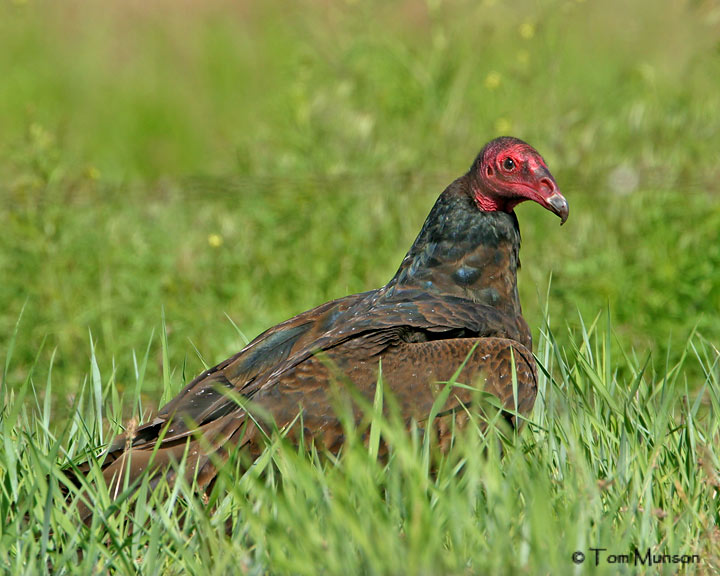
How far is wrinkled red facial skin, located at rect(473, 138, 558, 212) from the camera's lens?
3.73 meters

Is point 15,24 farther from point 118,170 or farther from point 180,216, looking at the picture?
point 180,216

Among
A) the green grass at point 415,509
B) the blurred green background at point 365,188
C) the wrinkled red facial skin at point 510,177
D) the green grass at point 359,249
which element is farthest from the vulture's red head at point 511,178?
the green grass at point 415,509

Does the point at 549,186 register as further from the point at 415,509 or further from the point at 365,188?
the point at 365,188

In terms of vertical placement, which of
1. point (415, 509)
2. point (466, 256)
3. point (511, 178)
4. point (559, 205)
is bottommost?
point (415, 509)

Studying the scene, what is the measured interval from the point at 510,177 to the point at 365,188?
2.45 meters

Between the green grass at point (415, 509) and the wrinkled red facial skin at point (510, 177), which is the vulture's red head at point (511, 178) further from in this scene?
the green grass at point (415, 509)

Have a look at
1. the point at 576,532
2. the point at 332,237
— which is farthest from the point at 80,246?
the point at 576,532

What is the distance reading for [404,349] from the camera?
10.4 ft

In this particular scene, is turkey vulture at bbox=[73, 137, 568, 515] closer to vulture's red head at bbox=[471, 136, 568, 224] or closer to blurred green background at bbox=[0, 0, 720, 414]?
vulture's red head at bbox=[471, 136, 568, 224]

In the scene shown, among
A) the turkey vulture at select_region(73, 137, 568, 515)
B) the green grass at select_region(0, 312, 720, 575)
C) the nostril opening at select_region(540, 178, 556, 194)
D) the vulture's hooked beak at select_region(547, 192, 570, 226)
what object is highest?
the nostril opening at select_region(540, 178, 556, 194)

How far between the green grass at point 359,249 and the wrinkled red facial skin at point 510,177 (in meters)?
0.49

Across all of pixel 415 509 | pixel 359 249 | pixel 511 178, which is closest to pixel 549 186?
pixel 511 178

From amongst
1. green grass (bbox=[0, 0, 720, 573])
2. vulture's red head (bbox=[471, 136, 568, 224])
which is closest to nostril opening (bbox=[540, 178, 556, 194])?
vulture's red head (bbox=[471, 136, 568, 224])

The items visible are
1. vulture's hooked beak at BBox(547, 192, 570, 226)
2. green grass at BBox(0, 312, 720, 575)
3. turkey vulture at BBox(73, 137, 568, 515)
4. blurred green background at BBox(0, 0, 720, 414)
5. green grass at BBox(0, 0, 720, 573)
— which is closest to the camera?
green grass at BBox(0, 312, 720, 575)
